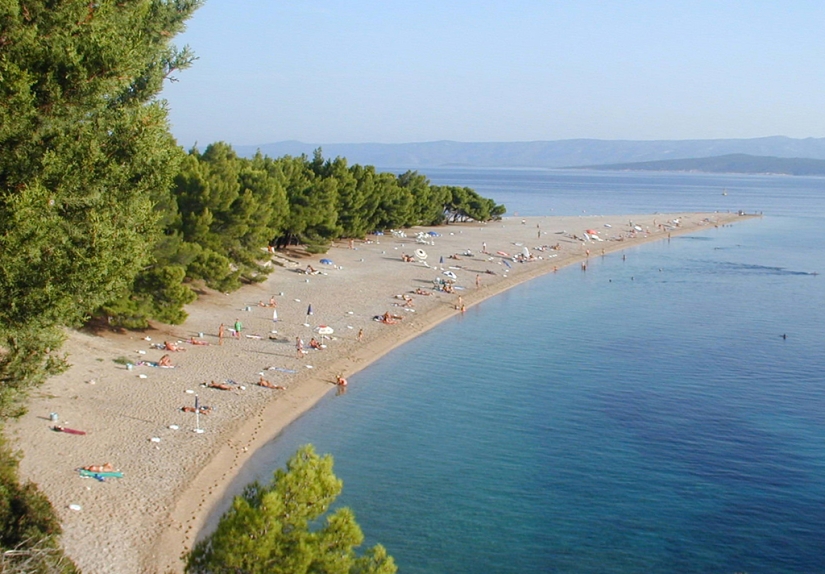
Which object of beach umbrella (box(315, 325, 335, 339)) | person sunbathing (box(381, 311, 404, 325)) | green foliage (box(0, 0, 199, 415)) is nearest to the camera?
green foliage (box(0, 0, 199, 415))

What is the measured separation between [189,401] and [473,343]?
48.4 feet

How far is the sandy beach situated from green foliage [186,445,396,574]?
5361 mm

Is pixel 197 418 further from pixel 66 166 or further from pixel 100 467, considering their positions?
pixel 66 166

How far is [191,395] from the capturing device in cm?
2259

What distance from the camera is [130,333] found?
26.8m

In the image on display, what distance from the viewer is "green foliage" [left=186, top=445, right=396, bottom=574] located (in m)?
8.83

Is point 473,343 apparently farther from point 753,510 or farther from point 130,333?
point 753,510

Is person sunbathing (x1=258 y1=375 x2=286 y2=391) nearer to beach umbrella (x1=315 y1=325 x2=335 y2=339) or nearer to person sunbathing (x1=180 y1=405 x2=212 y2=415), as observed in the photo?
person sunbathing (x1=180 y1=405 x2=212 y2=415)

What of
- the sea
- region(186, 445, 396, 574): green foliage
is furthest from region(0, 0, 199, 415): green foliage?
the sea

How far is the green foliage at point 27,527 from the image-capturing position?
898 centimetres

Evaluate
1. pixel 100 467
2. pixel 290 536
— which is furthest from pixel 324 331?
pixel 290 536

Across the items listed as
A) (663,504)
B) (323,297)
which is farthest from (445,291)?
(663,504)

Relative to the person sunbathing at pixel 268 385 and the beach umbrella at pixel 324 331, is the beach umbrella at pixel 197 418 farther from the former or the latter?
the beach umbrella at pixel 324 331

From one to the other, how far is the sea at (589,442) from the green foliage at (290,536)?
254 inches
